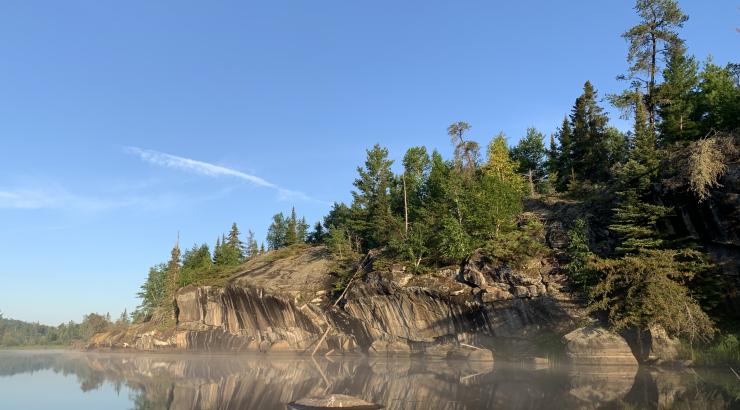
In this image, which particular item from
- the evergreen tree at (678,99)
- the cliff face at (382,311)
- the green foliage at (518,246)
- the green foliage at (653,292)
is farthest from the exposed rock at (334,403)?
the evergreen tree at (678,99)

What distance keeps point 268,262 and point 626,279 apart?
153 feet

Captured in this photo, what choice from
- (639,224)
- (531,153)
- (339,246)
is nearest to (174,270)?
(339,246)

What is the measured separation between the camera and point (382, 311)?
4162 centimetres

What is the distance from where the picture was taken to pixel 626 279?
2627 centimetres

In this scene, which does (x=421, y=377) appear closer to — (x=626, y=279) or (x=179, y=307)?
(x=626, y=279)

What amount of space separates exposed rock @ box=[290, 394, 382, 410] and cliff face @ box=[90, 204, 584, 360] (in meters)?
21.1

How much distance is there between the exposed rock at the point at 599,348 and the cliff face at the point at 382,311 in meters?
2.59

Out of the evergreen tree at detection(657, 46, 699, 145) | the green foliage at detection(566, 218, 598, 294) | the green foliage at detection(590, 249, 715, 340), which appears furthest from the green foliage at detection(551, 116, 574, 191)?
the green foliage at detection(590, 249, 715, 340)

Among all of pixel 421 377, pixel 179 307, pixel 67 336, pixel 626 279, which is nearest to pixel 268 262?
pixel 179 307

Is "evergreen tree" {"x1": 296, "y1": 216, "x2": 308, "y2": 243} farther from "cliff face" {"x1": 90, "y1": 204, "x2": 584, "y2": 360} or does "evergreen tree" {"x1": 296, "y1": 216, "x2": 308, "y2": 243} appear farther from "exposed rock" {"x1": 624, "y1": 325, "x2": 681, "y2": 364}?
"exposed rock" {"x1": 624, "y1": 325, "x2": 681, "y2": 364}

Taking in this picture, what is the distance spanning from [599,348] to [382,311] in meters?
19.2

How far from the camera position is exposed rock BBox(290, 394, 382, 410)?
45.7 feet

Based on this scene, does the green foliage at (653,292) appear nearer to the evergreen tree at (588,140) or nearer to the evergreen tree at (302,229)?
the evergreen tree at (588,140)

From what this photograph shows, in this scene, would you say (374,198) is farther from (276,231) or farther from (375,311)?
(276,231)
